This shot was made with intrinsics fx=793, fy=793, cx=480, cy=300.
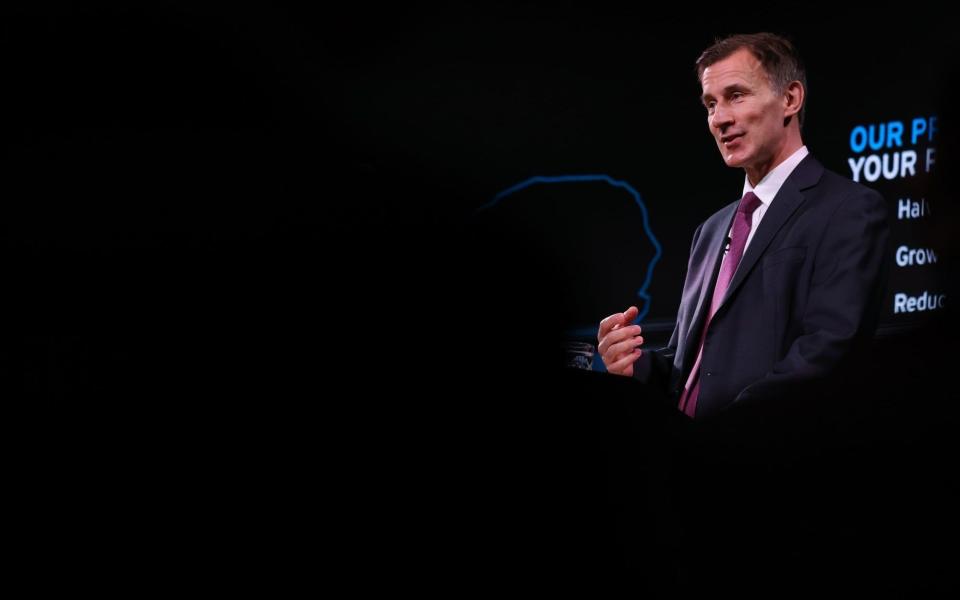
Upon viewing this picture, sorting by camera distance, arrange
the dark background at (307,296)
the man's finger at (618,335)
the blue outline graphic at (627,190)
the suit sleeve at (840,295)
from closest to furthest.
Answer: the dark background at (307,296), the suit sleeve at (840,295), the man's finger at (618,335), the blue outline graphic at (627,190)

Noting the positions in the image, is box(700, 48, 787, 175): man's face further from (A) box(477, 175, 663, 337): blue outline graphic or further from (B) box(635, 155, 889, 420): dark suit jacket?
(A) box(477, 175, 663, 337): blue outline graphic

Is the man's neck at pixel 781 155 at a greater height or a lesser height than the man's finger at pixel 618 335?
greater

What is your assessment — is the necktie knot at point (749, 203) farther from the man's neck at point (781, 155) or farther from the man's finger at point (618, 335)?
the man's finger at point (618, 335)

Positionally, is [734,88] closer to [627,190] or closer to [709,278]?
[709,278]

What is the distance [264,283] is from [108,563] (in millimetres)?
346

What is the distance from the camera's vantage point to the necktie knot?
1.21 m

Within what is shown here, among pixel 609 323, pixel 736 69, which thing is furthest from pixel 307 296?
pixel 736 69

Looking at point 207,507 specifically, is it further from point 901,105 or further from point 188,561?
point 901,105

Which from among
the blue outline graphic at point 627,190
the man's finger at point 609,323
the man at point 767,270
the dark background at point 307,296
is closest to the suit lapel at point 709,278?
the man at point 767,270

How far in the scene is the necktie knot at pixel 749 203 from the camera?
47.4 inches

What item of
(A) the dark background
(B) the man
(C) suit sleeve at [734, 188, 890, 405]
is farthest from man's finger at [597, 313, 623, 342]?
(C) suit sleeve at [734, 188, 890, 405]

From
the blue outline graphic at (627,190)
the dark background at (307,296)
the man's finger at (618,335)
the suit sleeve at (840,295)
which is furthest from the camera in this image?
the blue outline graphic at (627,190)

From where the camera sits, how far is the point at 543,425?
0.86 meters

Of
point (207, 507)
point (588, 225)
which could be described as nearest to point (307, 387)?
point (207, 507)
